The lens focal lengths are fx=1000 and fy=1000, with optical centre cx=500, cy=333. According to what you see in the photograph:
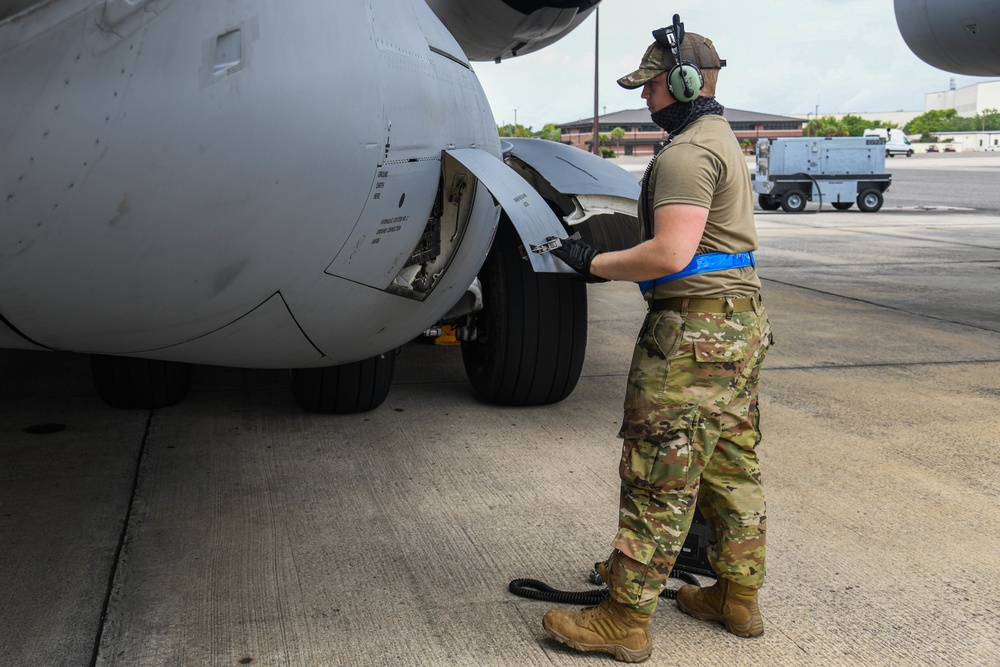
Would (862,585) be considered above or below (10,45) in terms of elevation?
below

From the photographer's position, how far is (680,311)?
2682 millimetres

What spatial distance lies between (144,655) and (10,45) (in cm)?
158

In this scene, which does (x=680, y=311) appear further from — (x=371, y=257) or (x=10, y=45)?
(x=10, y=45)

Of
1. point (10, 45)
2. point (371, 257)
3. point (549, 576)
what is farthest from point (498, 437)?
point (10, 45)

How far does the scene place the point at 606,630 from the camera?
106 inches

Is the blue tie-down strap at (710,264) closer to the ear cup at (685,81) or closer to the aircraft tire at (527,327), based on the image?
the ear cup at (685,81)

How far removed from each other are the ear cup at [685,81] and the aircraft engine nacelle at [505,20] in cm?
228

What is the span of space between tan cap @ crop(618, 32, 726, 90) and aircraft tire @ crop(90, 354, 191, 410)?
10.4ft

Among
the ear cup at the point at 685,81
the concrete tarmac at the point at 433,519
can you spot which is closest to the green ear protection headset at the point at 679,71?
the ear cup at the point at 685,81

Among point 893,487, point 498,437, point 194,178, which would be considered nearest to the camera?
point 194,178

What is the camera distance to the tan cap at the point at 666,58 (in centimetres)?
266

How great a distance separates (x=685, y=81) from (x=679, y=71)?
1.2 inches

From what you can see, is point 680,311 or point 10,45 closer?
point 10,45

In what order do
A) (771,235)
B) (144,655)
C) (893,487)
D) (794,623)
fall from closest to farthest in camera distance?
1. (144,655)
2. (794,623)
3. (893,487)
4. (771,235)
